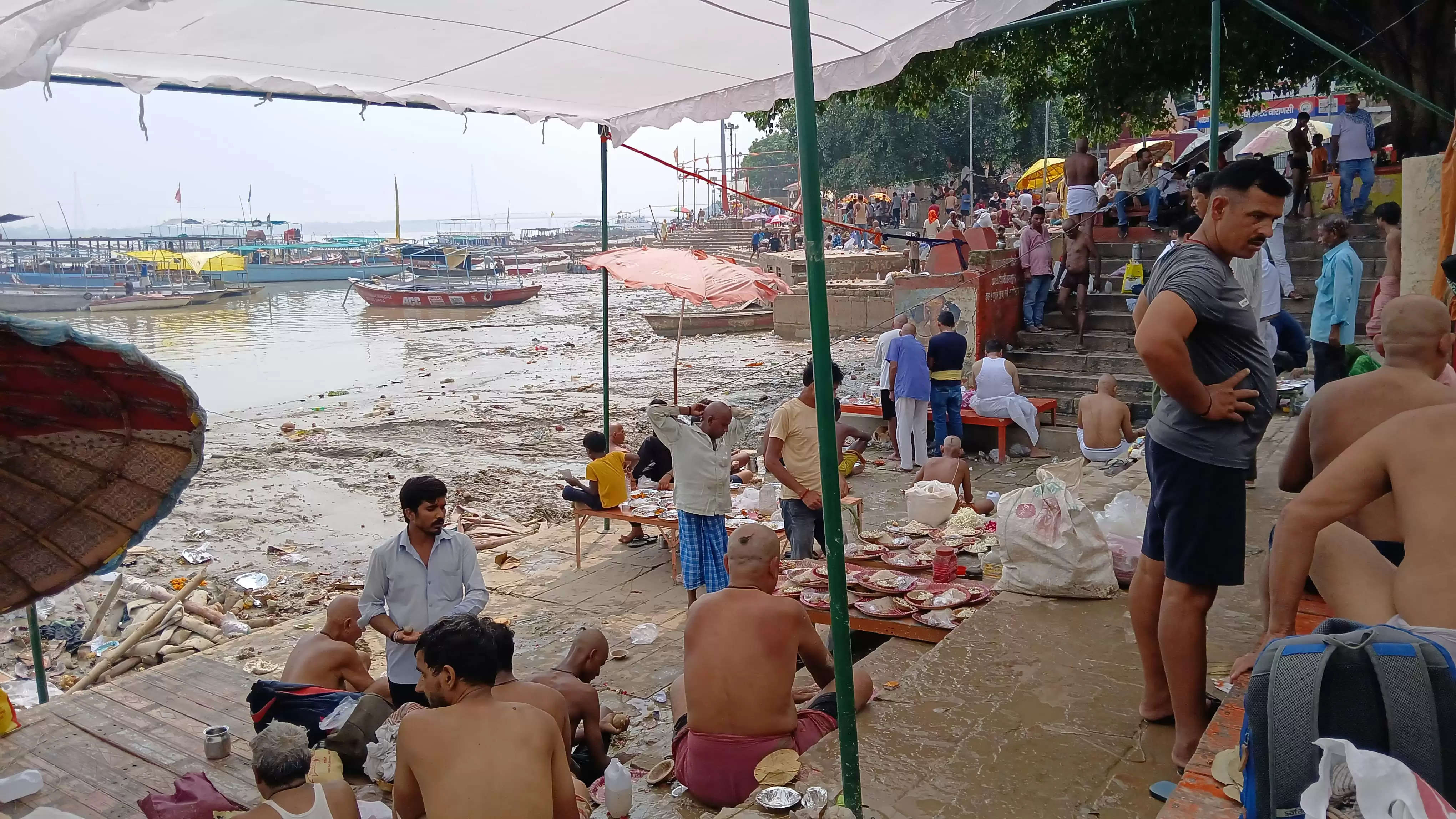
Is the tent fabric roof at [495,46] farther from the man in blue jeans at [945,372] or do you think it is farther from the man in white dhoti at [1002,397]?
the man in white dhoti at [1002,397]

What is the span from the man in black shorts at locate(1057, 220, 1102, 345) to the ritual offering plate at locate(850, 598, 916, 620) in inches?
317

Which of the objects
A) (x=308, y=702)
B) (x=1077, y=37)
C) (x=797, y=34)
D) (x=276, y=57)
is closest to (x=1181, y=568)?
(x=797, y=34)

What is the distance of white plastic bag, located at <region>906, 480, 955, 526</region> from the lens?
7.02m

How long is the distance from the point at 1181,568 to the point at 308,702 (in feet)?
12.9

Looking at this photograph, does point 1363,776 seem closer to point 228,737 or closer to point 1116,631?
point 1116,631

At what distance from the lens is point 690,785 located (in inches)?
141

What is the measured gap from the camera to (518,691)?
355 centimetres

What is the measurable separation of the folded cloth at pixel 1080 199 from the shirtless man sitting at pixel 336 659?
1080cm

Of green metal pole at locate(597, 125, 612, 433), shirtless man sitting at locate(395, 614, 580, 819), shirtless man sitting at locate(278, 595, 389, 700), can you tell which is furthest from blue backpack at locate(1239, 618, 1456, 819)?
green metal pole at locate(597, 125, 612, 433)

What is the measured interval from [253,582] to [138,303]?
38.9 meters

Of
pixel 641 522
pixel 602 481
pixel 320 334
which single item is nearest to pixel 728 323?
pixel 320 334

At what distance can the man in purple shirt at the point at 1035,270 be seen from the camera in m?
12.4

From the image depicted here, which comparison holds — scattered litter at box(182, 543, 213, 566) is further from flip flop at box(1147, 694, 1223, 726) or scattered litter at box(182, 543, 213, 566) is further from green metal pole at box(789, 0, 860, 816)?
flip flop at box(1147, 694, 1223, 726)

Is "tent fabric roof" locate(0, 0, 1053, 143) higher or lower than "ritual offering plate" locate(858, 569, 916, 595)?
higher
